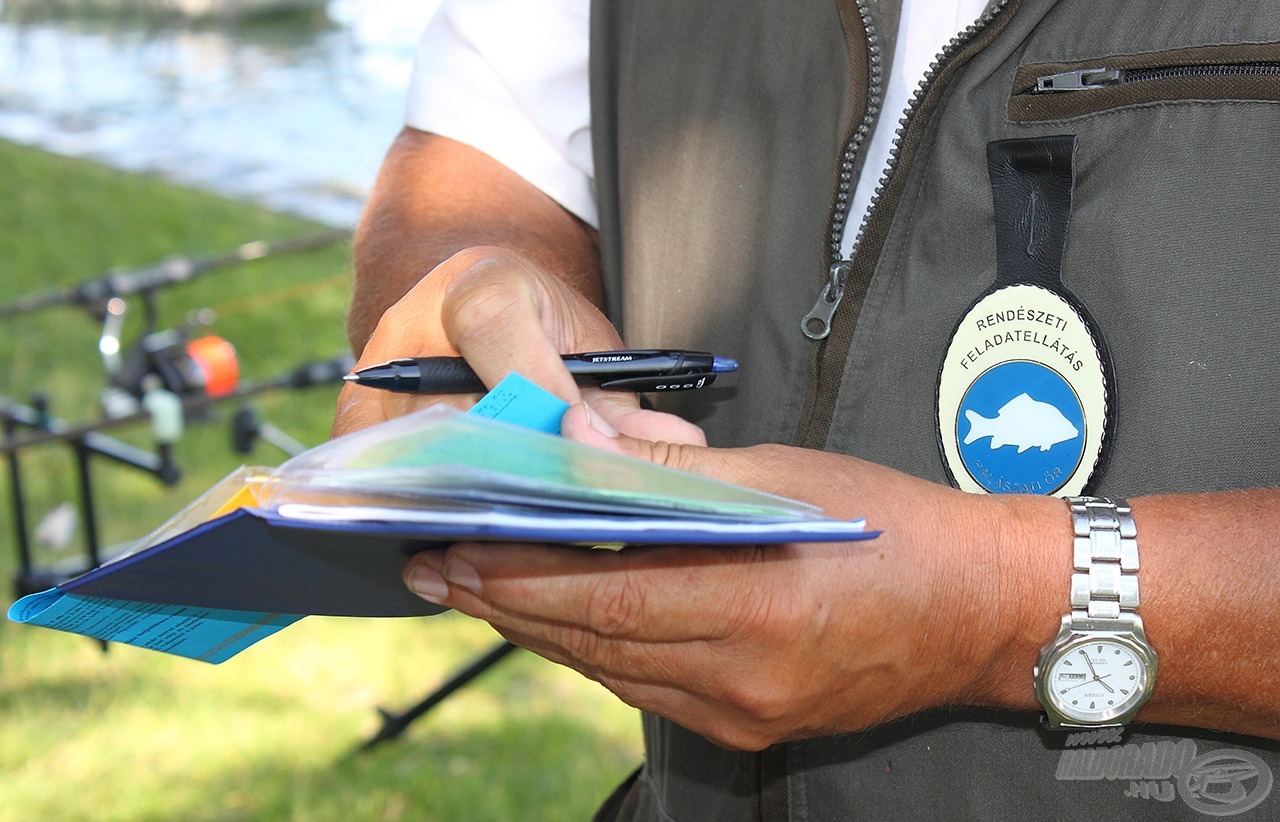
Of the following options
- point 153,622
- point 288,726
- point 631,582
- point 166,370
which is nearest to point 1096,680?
point 631,582

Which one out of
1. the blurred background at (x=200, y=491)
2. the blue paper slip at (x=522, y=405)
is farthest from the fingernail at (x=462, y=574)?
the blurred background at (x=200, y=491)

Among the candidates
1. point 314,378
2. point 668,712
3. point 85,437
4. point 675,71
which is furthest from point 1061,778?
point 85,437

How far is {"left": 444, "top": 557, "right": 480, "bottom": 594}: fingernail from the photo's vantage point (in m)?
0.87

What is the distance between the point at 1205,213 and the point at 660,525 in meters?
0.57

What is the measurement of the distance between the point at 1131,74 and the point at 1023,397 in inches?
11.1

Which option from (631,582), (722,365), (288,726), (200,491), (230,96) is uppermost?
(230,96)

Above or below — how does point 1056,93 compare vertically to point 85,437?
above

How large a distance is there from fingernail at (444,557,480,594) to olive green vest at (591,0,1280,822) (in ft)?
1.35

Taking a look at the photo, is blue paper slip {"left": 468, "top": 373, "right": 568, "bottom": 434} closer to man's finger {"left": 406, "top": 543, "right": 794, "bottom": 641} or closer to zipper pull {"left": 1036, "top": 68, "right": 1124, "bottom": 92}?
man's finger {"left": 406, "top": 543, "right": 794, "bottom": 641}

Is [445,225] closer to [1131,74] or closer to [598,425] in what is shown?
[598,425]

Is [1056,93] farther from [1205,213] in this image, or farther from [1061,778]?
[1061,778]

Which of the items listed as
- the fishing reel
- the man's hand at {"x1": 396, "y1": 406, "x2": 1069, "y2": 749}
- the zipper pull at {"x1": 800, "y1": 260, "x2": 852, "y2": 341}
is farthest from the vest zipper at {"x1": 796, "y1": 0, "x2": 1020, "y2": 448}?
the fishing reel

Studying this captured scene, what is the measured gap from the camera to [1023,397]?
1.06 metres

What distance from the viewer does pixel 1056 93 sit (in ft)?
3.43
